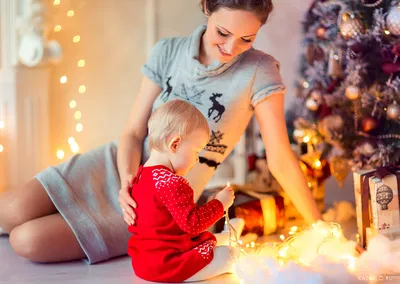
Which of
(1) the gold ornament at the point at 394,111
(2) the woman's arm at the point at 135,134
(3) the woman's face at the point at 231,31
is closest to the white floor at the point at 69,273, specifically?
(2) the woman's arm at the point at 135,134

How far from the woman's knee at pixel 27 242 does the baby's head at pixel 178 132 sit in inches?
18.9

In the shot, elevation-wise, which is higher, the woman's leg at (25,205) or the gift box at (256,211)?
the woman's leg at (25,205)

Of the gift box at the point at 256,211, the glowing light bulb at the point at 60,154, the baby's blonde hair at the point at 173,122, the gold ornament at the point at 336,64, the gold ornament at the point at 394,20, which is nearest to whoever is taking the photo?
the baby's blonde hair at the point at 173,122

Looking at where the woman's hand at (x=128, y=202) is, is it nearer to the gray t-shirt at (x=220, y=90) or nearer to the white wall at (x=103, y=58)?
the gray t-shirt at (x=220, y=90)

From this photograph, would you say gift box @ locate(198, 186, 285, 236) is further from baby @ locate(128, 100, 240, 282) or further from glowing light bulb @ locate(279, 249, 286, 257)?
baby @ locate(128, 100, 240, 282)

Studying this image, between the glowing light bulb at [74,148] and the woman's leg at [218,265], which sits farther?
the glowing light bulb at [74,148]

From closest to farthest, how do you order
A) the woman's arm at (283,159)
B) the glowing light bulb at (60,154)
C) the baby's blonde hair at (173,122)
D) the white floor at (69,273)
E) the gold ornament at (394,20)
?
the baby's blonde hair at (173,122), the white floor at (69,273), the woman's arm at (283,159), the gold ornament at (394,20), the glowing light bulb at (60,154)

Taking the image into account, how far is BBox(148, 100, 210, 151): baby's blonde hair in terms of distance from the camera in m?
1.56

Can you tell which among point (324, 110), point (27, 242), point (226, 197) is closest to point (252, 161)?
→ point (324, 110)

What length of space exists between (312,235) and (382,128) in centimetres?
66

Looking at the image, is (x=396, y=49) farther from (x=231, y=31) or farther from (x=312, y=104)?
(x=231, y=31)

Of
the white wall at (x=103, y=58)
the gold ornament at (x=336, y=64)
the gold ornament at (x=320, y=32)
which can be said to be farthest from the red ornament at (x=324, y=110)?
the white wall at (x=103, y=58)

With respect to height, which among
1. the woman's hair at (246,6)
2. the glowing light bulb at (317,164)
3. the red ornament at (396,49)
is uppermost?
the woman's hair at (246,6)

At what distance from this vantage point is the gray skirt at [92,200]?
1.83 metres
